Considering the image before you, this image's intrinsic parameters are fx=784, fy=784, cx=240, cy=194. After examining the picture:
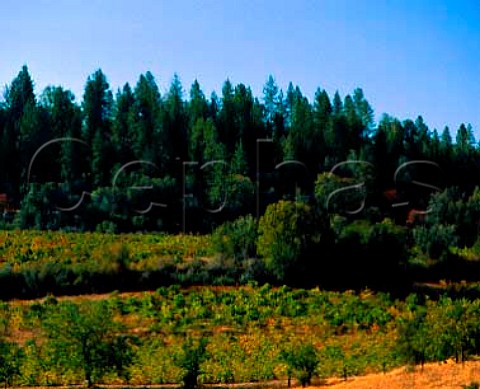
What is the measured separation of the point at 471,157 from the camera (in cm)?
9338

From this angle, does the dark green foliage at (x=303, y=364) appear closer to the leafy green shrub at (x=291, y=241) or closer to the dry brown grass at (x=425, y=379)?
the dry brown grass at (x=425, y=379)

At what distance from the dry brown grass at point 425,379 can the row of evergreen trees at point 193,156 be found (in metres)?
46.6

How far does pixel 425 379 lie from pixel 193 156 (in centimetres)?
6254

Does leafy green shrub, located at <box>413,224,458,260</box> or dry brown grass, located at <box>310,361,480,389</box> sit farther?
leafy green shrub, located at <box>413,224,458,260</box>

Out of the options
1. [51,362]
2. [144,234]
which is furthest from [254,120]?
[51,362]

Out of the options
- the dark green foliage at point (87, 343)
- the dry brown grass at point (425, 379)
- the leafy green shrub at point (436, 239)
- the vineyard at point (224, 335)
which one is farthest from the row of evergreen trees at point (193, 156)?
the dry brown grass at point (425, 379)

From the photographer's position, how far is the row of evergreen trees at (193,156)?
74.2 metres

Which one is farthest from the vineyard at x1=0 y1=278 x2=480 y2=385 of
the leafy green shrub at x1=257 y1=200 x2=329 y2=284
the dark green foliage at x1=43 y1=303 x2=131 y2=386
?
the leafy green shrub at x1=257 y1=200 x2=329 y2=284

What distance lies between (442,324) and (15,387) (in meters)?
15.8

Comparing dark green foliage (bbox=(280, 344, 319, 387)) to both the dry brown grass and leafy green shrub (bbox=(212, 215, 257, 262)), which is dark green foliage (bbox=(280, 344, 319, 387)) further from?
leafy green shrub (bbox=(212, 215, 257, 262))

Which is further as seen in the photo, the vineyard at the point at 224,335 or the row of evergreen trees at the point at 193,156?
the row of evergreen trees at the point at 193,156

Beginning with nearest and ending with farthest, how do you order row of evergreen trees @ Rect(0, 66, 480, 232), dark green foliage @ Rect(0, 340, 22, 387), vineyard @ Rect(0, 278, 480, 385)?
1. dark green foliage @ Rect(0, 340, 22, 387)
2. vineyard @ Rect(0, 278, 480, 385)
3. row of evergreen trees @ Rect(0, 66, 480, 232)

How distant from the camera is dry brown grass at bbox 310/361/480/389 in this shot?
2367 cm

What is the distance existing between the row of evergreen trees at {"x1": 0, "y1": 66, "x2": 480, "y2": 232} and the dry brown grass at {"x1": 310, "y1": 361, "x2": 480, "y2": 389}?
46.6m
